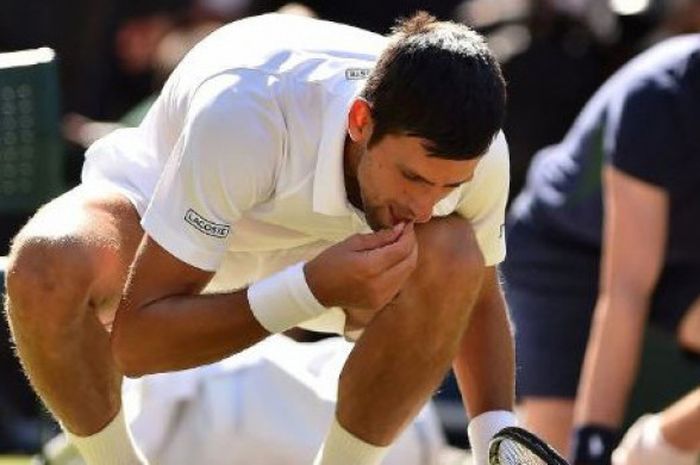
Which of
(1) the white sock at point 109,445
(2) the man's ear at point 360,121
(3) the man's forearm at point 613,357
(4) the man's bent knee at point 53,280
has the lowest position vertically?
(3) the man's forearm at point 613,357

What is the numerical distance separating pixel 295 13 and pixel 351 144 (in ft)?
3.20

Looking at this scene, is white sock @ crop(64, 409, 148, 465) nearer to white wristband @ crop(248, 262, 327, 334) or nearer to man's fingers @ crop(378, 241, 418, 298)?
white wristband @ crop(248, 262, 327, 334)

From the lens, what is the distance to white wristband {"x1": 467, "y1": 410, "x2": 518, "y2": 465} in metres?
4.96

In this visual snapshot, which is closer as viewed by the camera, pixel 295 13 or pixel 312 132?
pixel 312 132

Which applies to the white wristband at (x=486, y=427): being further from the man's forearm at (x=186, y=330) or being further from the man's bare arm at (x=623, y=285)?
the man's bare arm at (x=623, y=285)

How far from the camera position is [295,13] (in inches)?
220

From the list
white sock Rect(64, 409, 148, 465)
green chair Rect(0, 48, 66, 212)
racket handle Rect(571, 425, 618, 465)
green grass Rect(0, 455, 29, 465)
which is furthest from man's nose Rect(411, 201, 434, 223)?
green grass Rect(0, 455, 29, 465)

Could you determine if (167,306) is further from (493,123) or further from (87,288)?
(493,123)

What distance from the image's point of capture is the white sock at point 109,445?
16.1ft

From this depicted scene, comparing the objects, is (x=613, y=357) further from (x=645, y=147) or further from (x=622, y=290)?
(x=645, y=147)

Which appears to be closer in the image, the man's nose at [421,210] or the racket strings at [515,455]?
the racket strings at [515,455]

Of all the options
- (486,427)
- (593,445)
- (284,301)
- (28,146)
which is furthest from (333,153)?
(28,146)

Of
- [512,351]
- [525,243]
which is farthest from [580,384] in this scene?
[512,351]

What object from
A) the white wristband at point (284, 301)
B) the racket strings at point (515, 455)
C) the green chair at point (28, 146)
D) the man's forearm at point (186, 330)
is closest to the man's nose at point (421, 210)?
the white wristband at point (284, 301)
